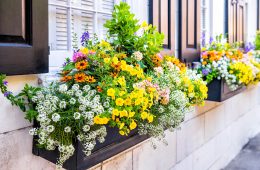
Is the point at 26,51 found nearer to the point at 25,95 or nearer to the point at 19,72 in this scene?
the point at 19,72

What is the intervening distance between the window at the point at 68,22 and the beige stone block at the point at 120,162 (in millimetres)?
842

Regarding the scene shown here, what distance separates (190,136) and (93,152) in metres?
2.20

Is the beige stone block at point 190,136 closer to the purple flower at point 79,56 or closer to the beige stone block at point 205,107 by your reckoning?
the beige stone block at point 205,107

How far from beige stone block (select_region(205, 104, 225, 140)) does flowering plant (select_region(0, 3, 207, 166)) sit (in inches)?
80.2

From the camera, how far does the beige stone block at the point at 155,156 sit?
9.50ft

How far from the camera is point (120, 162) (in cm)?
265

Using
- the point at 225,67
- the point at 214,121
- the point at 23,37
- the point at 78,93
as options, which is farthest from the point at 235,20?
the point at 23,37

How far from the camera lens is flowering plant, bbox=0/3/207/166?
5.43 ft

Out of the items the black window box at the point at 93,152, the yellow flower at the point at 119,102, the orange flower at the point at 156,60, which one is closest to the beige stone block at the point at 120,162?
the black window box at the point at 93,152

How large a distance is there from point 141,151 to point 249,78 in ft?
6.04

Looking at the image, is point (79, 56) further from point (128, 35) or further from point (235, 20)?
point (235, 20)

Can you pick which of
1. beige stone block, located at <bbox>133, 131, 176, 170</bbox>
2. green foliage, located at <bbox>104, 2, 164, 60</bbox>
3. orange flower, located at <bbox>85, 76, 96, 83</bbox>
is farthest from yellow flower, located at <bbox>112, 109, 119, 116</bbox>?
beige stone block, located at <bbox>133, 131, 176, 170</bbox>

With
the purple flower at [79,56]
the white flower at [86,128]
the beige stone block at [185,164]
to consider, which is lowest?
the beige stone block at [185,164]

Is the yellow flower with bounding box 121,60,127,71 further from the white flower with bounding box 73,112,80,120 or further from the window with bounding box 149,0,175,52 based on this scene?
the window with bounding box 149,0,175,52
